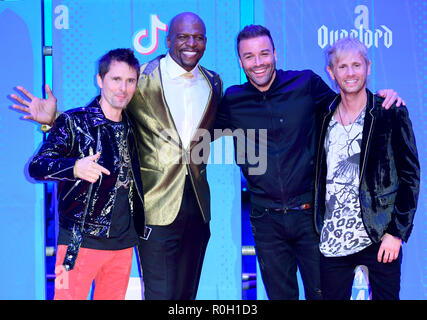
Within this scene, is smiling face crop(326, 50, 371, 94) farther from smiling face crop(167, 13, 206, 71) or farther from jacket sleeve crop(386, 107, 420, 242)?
smiling face crop(167, 13, 206, 71)

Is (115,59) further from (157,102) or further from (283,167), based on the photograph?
(283,167)

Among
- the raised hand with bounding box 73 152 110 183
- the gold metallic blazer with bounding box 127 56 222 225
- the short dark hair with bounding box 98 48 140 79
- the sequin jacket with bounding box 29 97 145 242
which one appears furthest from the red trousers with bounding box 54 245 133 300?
the short dark hair with bounding box 98 48 140 79

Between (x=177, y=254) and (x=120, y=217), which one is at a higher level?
(x=120, y=217)

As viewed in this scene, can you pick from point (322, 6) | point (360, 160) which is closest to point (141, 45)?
point (322, 6)

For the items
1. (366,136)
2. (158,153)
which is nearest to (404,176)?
(366,136)

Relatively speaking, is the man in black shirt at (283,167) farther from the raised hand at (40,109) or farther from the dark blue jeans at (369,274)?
the raised hand at (40,109)

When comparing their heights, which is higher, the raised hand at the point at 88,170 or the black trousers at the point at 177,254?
the raised hand at the point at 88,170

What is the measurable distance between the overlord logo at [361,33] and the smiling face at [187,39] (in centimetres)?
95

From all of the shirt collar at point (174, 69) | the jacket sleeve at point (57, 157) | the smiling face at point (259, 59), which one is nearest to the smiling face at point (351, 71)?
the smiling face at point (259, 59)

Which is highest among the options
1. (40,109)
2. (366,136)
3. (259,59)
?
(259,59)

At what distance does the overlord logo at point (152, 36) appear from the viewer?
3.08m

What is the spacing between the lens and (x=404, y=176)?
2312 millimetres

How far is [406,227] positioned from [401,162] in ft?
1.12

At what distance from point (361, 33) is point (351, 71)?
0.88 meters
